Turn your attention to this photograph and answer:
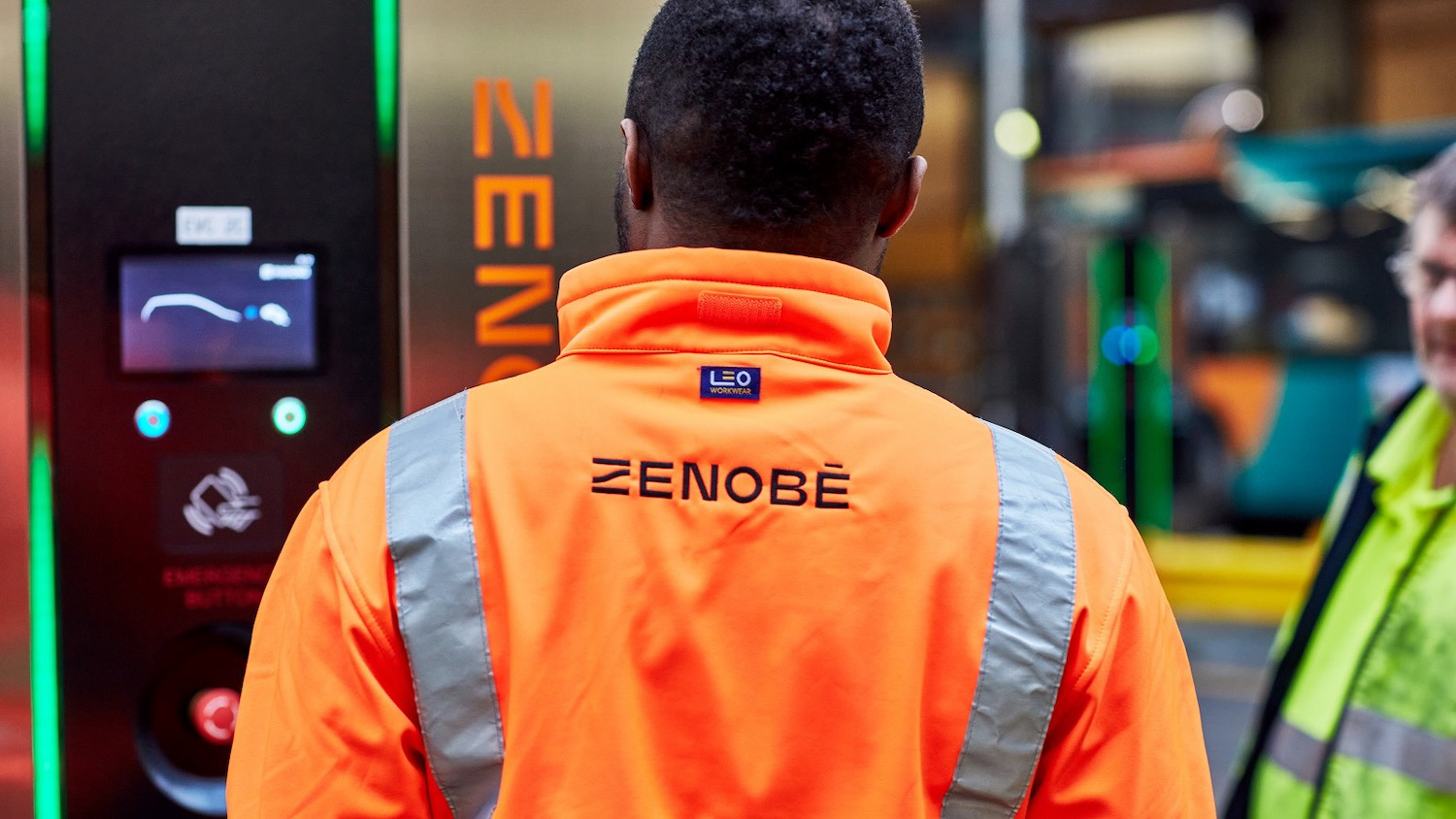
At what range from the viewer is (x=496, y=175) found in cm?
156

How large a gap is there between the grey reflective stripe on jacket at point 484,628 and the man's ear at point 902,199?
199mm

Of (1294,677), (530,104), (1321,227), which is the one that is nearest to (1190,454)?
(1321,227)

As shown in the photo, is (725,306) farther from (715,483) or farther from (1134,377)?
(1134,377)

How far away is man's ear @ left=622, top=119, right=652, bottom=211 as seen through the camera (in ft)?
3.48

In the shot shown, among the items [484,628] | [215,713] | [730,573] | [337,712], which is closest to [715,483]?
[730,573]

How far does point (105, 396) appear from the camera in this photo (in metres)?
1.48

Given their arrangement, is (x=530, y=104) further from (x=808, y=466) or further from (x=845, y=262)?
(x=808, y=466)

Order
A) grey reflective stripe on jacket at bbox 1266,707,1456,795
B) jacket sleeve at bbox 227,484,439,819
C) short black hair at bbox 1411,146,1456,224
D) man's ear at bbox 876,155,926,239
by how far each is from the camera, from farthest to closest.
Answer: short black hair at bbox 1411,146,1456,224 → grey reflective stripe on jacket at bbox 1266,707,1456,795 → man's ear at bbox 876,155,926,239 → jacket sleeve at bbox 227,484,439,819

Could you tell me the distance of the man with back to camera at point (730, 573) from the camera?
38.4 inches

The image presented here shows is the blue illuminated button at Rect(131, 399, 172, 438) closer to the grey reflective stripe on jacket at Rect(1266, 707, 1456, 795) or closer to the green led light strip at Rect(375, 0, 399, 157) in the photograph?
the green led light strip at Rect(375, 0, 399, 157)

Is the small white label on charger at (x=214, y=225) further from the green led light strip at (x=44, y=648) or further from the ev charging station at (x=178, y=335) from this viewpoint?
the green led light strip at (x=44, y=648)

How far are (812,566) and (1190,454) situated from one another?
30.6 ft

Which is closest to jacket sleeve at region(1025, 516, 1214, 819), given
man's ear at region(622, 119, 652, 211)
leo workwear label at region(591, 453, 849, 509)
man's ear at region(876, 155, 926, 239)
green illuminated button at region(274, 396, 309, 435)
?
leo workwear label at region(591, 453, 849, 509)

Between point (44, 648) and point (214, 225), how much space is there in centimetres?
47
